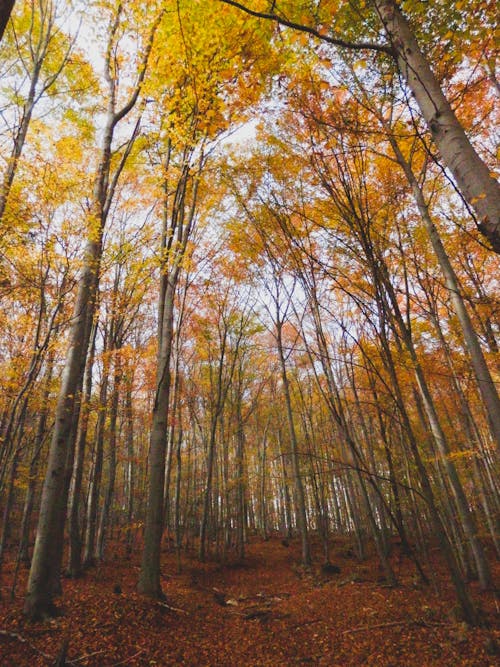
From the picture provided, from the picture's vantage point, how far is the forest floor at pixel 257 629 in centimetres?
349

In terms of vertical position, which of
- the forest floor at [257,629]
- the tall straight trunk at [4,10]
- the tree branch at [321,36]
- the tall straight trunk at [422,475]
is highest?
the tree branch at [321,36]

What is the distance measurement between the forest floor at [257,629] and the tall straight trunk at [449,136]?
457cm

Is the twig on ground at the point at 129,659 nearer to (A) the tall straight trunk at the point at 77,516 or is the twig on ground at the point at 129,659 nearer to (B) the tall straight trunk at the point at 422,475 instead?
(B) the tall straight trunk at the point at 422,475

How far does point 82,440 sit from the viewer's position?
8359mm

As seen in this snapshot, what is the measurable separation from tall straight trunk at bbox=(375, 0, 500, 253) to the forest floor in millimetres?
4571

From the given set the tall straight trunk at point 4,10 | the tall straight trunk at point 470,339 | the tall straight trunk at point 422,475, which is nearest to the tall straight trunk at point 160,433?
the tall straight trunk at point 470,339

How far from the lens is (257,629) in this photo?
16.3 ft

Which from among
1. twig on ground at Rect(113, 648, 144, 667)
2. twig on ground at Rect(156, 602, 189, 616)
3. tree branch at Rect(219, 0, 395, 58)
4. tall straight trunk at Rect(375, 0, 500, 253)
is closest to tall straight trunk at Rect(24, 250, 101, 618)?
twig on ground at Rect(113, 648, 144, 667)

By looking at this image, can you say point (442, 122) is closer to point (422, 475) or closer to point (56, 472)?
point (422, 475)

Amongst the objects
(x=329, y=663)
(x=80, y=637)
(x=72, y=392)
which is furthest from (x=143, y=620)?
(x=72, y=392)

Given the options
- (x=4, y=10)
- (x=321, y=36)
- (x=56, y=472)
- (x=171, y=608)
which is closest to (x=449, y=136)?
(x=321, y=36)

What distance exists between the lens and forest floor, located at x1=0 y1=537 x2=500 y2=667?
11.4 feet

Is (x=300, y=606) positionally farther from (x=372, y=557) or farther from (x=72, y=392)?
(x=372, y=557)

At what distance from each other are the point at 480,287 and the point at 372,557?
10319 millimetres
